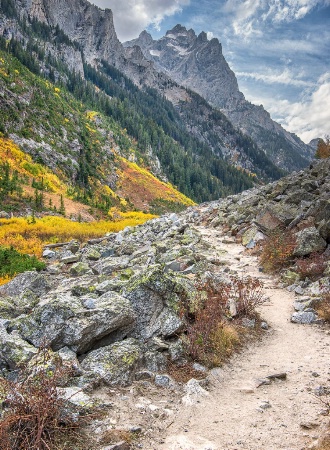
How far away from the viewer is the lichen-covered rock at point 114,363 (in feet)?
18.0

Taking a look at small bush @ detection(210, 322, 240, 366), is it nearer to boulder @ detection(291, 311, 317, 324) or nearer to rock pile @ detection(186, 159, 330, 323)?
boulder @ detection(291, 311, 317, 324)

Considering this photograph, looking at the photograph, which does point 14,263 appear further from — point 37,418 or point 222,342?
point 37,418

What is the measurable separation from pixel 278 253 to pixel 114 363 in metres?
9.69

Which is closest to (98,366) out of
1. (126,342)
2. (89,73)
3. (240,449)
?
(126,342)

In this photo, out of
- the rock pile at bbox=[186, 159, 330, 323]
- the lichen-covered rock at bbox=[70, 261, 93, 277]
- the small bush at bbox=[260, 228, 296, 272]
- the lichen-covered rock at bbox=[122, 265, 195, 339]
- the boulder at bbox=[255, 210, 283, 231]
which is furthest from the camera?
the boulder at bbox=[255, 210, 283, 231]

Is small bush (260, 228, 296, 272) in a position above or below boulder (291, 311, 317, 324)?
above

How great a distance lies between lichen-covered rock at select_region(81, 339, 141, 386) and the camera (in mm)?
5500

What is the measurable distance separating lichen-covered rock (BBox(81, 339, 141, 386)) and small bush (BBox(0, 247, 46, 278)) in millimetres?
9727

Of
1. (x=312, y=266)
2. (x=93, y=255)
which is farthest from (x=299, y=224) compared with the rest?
(x=93, y=255)

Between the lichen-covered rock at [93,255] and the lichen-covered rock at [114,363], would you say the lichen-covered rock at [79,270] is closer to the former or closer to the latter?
the lichen-covered rock at [93,255]

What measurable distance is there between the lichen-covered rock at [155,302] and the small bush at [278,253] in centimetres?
668

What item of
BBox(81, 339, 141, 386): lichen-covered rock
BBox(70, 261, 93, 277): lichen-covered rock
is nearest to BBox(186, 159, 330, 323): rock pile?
BBox(81, 339, 141, 386): lichen-covered rock

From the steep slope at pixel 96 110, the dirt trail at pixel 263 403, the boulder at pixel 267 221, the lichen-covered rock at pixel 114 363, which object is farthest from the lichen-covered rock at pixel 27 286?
the steep slope at pixel 96 110

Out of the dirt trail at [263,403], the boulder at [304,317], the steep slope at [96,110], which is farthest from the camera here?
the steep slope at [96,110]
